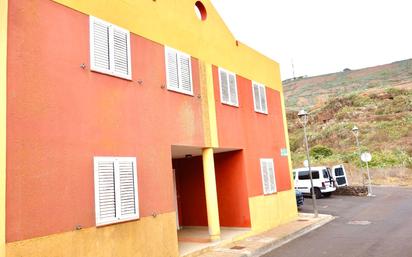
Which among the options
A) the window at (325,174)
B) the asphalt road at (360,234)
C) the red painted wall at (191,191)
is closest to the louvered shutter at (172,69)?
the red painted wall at (191,191)

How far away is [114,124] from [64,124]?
4.25ft

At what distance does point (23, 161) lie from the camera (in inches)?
255

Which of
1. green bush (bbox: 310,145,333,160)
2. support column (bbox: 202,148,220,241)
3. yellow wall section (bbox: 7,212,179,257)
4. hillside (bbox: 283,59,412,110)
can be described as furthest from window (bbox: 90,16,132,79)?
hillside (bbox: 283,59,412,110)

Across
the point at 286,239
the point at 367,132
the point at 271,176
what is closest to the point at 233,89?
the point at 271,176

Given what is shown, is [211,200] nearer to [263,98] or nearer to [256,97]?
[256,97]

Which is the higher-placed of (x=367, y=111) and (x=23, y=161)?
(x=367, y=111)

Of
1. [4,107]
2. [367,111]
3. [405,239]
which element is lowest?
[405,239]

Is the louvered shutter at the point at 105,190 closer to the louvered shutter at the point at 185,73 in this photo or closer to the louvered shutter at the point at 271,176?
the louvered shutter at the point at 185,73

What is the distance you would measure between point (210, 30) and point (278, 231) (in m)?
7.37

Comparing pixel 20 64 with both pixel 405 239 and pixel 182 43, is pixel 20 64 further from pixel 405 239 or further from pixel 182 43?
pixel 405 239

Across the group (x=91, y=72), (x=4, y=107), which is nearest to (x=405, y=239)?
(x=91, y=72)

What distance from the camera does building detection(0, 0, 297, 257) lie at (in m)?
6.58

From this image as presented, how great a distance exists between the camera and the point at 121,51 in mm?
A: 8812

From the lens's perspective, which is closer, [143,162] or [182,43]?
[143,162]
